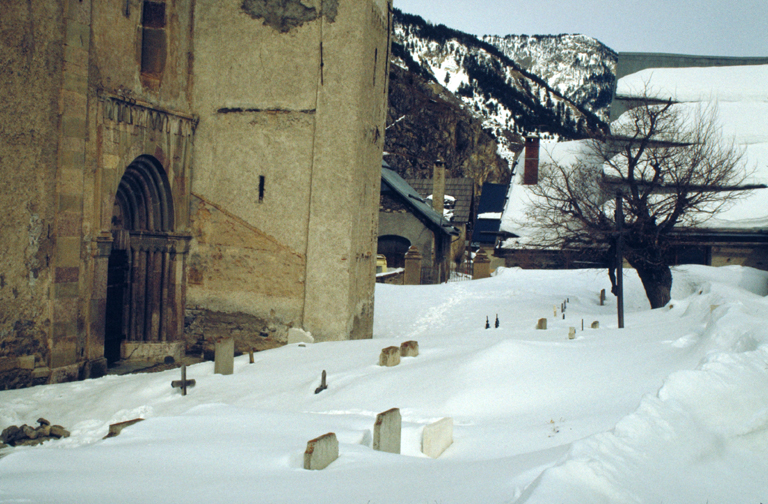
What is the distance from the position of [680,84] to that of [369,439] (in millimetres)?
33941

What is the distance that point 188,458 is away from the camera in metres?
4.38

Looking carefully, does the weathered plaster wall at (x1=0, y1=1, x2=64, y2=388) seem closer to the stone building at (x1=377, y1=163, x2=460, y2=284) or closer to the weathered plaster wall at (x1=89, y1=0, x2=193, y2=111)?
the weathered plaster wall at (x1=89, y1=0, x2=193, y2=111)

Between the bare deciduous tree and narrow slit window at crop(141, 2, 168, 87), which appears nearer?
narrow slit window at crop(141, 2, 168, 87)

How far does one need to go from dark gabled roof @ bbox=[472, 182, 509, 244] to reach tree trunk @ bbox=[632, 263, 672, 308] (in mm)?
15135

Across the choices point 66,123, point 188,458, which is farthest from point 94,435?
point 66,123

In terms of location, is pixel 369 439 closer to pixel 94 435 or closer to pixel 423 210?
pixel 94 435

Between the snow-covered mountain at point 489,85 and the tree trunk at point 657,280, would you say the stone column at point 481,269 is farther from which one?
A: the snow-covered mountain at point 489,85

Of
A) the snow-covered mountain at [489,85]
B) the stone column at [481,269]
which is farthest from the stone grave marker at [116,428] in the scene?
the snow-covered mountain at [489,85]

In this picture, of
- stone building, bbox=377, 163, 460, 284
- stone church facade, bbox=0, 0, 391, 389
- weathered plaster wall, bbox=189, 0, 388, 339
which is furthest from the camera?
stone building, bbox=377, 163, 460, 284

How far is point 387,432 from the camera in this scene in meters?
4.67

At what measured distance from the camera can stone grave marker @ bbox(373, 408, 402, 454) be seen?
15.2ft

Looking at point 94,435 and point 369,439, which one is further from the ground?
point 369,439

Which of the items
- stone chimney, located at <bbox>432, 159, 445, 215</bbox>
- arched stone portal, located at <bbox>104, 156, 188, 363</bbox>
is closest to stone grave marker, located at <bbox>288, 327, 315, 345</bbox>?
arched stone portal, located at <bbox>104, 156, 188, 363</bbox>

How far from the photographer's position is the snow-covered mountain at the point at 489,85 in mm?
97250
